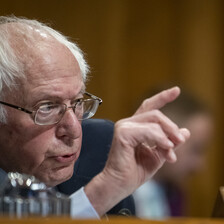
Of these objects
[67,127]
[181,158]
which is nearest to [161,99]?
[67,127]

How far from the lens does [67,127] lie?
1.99 metres

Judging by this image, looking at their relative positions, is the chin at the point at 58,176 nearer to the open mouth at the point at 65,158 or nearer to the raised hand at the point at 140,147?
the open mouth at the point at 65,158

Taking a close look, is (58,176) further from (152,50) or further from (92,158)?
(152,50)

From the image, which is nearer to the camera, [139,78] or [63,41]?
[63,41]

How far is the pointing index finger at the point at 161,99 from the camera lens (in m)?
1.77

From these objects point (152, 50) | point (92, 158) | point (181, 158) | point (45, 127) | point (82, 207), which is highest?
point (45, 127)

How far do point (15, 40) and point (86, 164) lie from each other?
0.55 metres

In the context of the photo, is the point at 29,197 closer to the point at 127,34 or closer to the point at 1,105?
the point at 1,105

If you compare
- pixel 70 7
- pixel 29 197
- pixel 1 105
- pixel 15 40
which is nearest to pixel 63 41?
pixel 15 40

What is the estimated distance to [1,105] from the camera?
6.59ft

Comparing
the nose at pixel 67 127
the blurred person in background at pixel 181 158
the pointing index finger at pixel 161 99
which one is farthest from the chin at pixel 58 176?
the blurred person in background at pixel 181 158

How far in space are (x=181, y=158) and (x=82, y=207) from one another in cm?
176

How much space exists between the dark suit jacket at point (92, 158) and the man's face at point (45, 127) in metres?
0.17

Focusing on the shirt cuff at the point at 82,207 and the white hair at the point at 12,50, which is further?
the white hair at the point at 12,50
